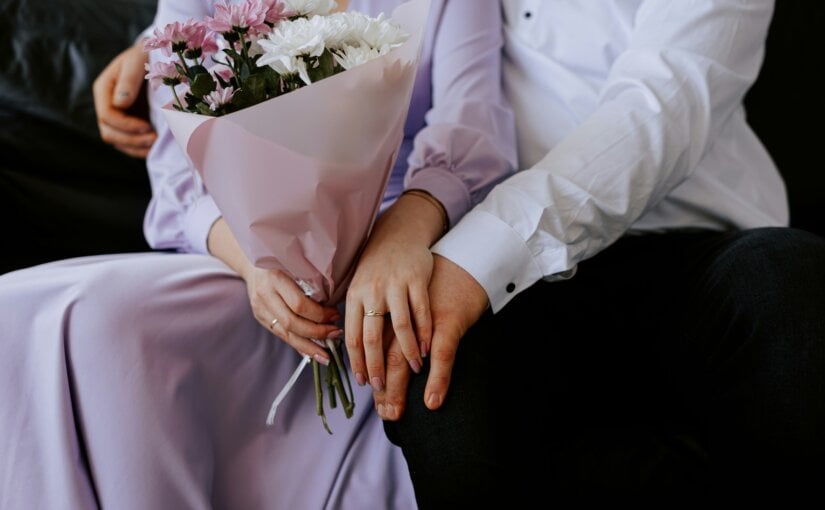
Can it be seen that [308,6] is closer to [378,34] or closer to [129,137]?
[378,34]

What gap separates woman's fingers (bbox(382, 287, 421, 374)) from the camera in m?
0.83

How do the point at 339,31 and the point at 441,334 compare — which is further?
the point at 441,334

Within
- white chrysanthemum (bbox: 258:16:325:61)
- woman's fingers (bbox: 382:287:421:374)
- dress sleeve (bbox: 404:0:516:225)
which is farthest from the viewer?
dress sleeve (bbox: 404:0:516:225)

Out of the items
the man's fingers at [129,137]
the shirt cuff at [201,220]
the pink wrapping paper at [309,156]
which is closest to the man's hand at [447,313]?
the pink wrapping paper at [309,156]

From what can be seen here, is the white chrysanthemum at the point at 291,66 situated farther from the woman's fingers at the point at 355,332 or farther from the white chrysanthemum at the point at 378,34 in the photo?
the woman's fingers at the point at 355,332

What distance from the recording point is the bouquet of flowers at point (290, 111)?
0.72 metres

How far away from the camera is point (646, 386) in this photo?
1.05m

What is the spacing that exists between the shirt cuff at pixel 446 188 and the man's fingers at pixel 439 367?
0.69ft

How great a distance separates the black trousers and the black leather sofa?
0.54m

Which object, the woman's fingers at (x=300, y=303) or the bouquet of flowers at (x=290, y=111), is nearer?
the bouquet of flowers at (x=290, y=111)

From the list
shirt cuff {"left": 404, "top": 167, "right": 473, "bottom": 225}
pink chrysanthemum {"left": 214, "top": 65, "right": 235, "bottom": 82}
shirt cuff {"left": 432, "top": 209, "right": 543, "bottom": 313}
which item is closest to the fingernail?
shirt cuff {"left": 432, "top": 209, "right": 543, "bottom": 313}

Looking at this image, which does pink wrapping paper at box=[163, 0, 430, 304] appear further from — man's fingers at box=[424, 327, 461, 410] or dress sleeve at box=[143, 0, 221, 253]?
dress sleeve at box=[143, 0, 221, 253]

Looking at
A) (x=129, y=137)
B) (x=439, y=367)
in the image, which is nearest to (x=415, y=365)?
(x=439, y=367)

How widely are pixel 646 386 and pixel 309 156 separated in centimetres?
55
